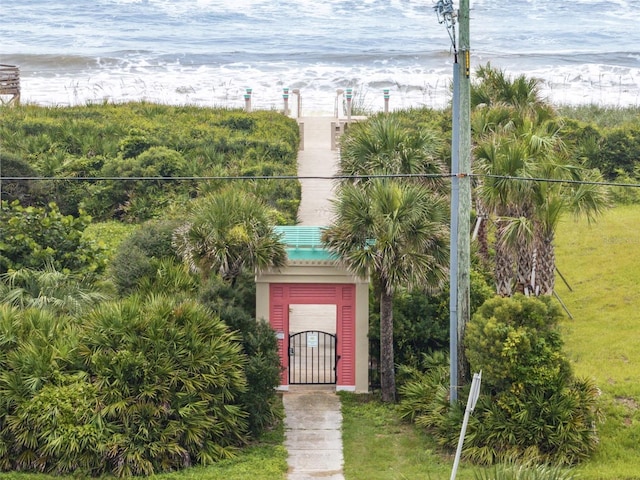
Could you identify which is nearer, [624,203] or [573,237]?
[573,237]

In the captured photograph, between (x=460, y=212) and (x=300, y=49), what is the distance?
6747 cm

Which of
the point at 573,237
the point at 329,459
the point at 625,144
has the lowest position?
the point at 329,459

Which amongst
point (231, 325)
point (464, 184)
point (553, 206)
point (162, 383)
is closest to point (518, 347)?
point (464, 184)

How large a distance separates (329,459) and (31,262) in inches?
313

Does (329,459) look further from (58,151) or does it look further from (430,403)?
(58,151)

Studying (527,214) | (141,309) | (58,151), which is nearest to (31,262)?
(141,309)

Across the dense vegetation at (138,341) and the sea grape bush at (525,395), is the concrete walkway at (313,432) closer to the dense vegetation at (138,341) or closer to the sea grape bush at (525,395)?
the dense vegetation at (138,341)

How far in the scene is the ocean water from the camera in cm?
6712

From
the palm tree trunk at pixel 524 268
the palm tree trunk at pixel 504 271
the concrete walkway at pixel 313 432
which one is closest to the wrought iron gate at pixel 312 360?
the concrete walkway at pixel 313 432

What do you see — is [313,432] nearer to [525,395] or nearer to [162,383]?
[162,383]

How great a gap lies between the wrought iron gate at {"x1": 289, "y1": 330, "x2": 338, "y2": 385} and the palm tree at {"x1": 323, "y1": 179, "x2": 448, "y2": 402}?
1.96 meters

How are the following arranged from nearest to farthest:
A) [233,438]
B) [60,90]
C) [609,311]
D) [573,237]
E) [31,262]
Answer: [233,438] < [31,262] < [609,311] < [573,237] < [60,90]

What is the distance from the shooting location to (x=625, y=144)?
128ft

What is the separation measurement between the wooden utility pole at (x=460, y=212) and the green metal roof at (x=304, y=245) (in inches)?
98.8
